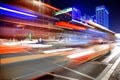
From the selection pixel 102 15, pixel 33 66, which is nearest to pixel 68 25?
pixel 33 66

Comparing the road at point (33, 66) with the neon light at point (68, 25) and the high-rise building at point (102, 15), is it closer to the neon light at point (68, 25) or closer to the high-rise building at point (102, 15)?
the neon light at point (68, 25)


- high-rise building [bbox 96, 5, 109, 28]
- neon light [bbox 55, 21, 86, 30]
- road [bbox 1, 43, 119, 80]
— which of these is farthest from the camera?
high-rise building [bbox 96, 5, 109, 28]

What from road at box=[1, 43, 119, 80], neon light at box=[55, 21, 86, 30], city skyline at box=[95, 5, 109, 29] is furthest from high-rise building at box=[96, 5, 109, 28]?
road at box=[1, 43, 119, 80]

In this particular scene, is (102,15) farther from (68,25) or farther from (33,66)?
(33,66)

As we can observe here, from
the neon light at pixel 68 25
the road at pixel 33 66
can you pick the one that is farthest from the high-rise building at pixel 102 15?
the road at pixel 33 66

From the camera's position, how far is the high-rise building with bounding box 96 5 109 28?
11875 millimetres

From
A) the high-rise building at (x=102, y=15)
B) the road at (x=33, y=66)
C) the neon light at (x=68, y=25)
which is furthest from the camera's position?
the high-rise building at (x=102, y=15)

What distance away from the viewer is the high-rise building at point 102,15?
11.9 metres

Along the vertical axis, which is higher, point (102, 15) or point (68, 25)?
point (102, 15)

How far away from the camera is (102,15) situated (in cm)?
1249

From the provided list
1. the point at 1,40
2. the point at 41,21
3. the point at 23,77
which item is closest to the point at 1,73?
the point at 23,77

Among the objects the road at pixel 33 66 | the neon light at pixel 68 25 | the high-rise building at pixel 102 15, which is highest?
the high-rise building at pixel 102 15

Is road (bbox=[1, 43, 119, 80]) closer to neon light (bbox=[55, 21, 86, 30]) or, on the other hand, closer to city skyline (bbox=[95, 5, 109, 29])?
neon light (bbox=[55, 21, 86, 30])

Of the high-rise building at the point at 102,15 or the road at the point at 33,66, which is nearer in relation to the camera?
the road at the point at 33,66
